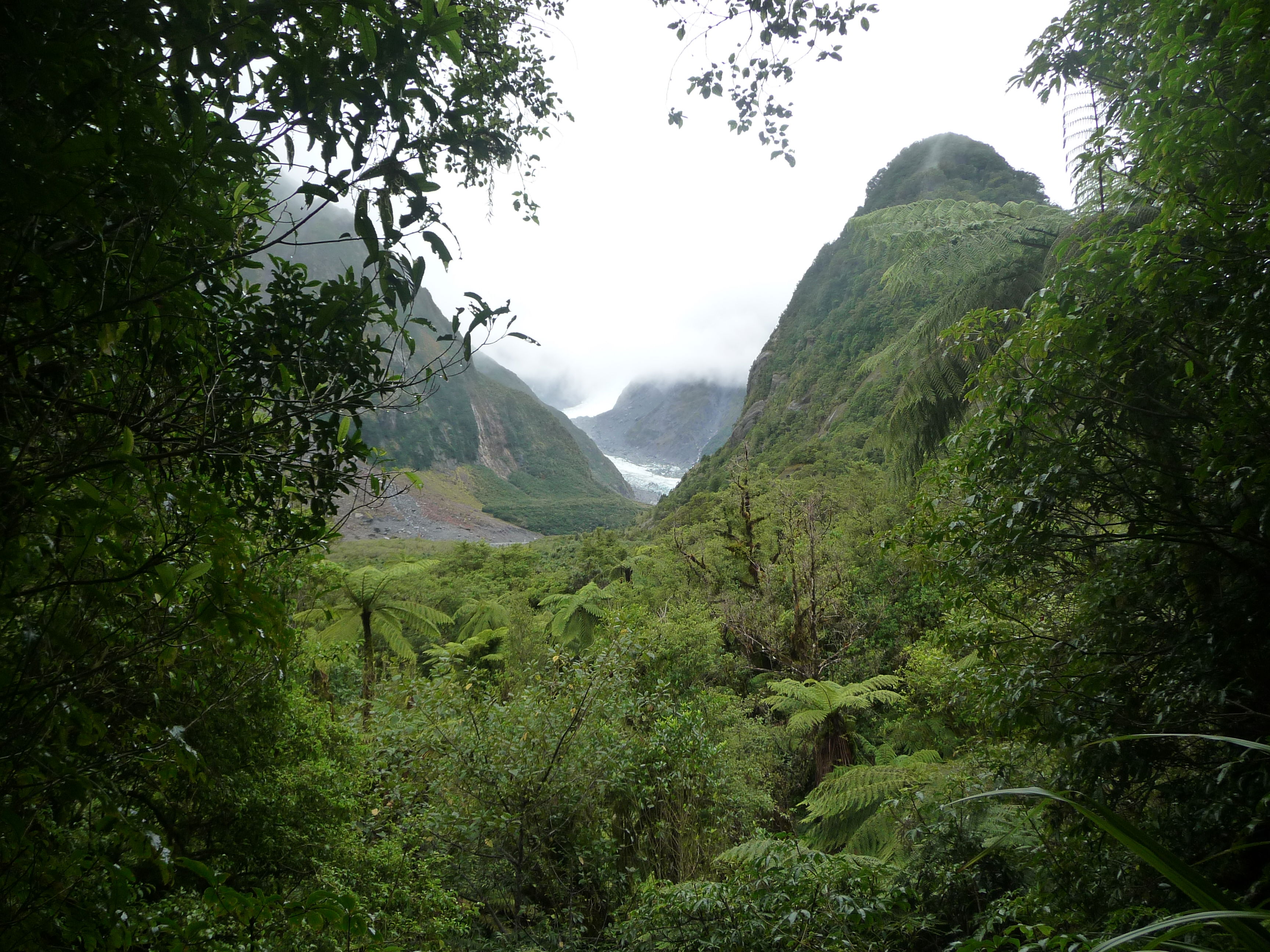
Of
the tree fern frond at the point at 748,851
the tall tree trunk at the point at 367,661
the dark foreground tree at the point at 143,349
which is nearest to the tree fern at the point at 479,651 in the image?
the tall tree trunk at the point at 367,661

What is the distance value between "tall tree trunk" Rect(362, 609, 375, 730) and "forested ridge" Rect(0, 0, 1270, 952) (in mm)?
2932

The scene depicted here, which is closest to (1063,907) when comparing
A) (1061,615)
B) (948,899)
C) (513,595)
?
(948,899)

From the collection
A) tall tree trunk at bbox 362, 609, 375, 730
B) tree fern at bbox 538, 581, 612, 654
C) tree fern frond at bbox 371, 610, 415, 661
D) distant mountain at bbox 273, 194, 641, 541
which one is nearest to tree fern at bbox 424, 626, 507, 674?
tree fern frond at bbox 371, 610, 415, 661

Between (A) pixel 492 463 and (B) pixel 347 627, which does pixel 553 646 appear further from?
(A) pixel 492 463

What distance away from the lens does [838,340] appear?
46.1 metres

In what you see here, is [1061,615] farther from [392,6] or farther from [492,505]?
[492,505]

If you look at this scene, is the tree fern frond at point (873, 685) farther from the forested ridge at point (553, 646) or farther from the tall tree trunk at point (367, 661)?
the tall tree trunk at point (367, 661)

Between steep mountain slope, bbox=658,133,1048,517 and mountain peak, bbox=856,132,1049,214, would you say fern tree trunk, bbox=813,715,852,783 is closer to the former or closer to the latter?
steep mountain slope, bbox=658,133,1048,517

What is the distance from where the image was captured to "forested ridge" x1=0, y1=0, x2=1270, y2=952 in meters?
1.03

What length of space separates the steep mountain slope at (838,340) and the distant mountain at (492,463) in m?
20.7

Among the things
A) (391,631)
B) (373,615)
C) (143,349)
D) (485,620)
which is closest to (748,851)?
(143,349)

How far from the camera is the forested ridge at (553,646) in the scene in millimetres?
1034

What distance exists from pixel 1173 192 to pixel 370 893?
5405 millimetres

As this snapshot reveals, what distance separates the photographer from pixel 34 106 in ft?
A: 3.11
